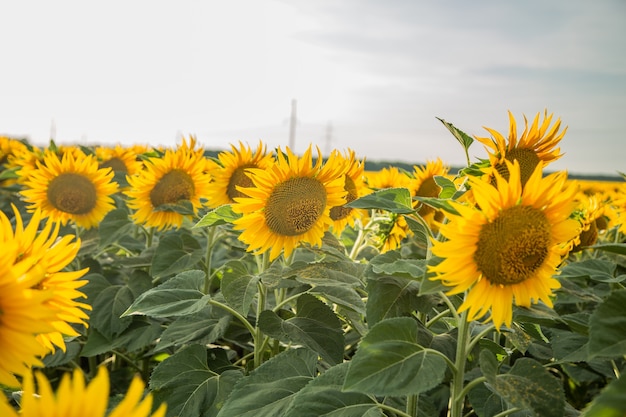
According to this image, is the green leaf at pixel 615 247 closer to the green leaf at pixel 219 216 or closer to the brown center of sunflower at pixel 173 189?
the green leaf at pixel 219 216

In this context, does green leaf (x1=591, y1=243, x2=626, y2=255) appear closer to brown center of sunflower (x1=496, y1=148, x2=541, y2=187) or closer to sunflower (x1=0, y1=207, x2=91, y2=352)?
brown center of sunflower (x1=496, y1=148, x2=541, y2=187)

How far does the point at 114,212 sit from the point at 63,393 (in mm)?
2696

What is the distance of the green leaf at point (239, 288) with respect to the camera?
1922 millimetres

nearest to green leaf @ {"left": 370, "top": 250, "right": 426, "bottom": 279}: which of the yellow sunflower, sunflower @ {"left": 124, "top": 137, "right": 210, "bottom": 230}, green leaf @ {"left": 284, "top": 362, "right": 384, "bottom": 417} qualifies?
green leaf @ {"left": 284, "top": 362, "right": 384, "bottom": 417}

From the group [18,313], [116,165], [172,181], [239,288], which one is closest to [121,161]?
[116,165]

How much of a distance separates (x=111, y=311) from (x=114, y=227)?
565mm

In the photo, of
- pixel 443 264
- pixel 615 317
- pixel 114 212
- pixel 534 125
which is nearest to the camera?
pixel 615 317

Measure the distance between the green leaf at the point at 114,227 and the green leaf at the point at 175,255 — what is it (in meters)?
0.43

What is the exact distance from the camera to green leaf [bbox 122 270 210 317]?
1782 millimetres

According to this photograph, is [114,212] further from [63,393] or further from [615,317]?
[63,393]

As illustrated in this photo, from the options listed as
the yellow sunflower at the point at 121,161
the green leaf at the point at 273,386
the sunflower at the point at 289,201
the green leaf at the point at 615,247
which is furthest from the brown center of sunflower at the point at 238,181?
the yellow sunflower at the point at 121,161

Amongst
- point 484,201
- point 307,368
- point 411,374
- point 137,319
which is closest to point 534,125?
point 484,201

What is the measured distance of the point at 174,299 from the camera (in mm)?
1895

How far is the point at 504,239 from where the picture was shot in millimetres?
1261
